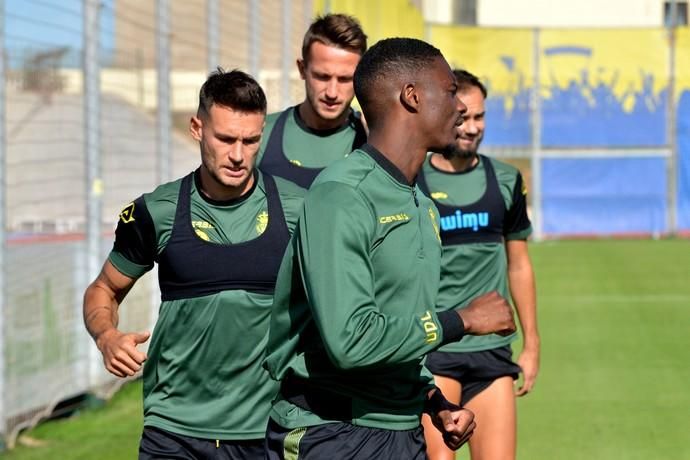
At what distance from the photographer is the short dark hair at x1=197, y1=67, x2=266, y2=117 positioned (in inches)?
195

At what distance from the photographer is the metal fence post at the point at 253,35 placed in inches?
492

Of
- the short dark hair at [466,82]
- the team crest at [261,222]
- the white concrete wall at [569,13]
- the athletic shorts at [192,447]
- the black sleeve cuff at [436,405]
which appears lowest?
the athletic shorts at [192,447]

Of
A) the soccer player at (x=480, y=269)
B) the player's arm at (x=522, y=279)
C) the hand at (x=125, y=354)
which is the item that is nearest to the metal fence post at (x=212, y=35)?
the soccer player at (x=480, y=269)

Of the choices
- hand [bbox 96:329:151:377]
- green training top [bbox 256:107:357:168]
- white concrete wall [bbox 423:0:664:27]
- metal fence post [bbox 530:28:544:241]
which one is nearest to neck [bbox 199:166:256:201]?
hand [bbox 96:329:151:377]

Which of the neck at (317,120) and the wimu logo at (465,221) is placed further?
the wimu logo at (465,221)

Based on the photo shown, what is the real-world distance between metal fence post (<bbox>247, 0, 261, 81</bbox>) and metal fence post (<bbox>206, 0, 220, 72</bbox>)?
3.19ft

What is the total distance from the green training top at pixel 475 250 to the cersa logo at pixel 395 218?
2482 mm

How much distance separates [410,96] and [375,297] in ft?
1.85

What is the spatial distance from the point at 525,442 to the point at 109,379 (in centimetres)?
341

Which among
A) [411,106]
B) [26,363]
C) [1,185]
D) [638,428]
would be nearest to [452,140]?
[411,106]

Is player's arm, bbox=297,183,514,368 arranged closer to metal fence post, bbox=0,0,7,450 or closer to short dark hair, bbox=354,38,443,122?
short dark hair, bbox=354,38,443,122

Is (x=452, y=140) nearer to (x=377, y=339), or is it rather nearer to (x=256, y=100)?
(x=377, y=339)

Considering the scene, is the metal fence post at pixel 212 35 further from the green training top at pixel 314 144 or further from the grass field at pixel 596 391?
the green training top at pixel 314 144

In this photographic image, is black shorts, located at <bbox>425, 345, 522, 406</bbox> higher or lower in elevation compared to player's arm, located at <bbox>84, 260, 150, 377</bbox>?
lower
